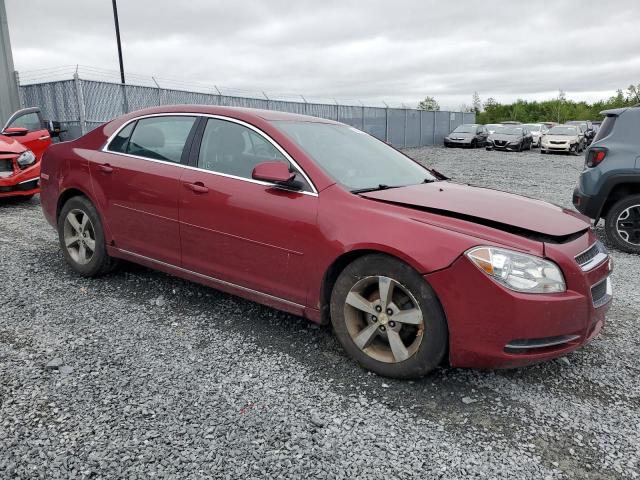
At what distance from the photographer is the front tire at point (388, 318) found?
9.11 ft

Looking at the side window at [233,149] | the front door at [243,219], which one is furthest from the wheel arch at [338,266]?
the side window at [233,149]

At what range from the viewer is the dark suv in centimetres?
621

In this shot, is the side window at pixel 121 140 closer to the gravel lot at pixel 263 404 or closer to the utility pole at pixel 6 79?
the gravel lot at pixel 263 404

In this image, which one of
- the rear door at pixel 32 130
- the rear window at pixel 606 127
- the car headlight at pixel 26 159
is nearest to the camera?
the rear window at pixel 606 127

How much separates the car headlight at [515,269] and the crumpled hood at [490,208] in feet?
0.75

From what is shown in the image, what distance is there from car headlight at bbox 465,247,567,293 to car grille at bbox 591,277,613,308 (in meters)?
0.38

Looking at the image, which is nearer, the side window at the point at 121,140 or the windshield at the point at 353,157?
the windshield at the point at 353,157

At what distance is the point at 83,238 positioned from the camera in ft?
14.9

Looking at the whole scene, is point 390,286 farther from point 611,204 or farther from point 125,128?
point 611,204

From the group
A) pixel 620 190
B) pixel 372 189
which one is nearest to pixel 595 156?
pixel 620 190

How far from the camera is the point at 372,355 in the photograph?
3.03 meters

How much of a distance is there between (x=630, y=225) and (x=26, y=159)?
8.98 metres

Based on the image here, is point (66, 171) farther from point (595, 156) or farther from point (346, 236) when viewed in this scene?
point (595, 156)

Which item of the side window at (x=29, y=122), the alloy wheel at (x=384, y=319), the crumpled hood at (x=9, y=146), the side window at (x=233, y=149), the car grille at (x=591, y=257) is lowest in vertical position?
the alloy wheel at (x=384, y=319)
